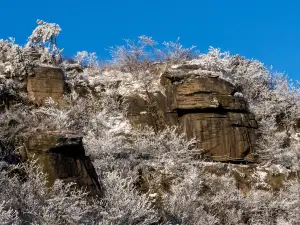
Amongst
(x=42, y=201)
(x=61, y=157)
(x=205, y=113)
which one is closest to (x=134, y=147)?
(x=205, y=113)

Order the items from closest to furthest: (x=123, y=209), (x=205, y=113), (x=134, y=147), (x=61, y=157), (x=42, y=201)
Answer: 1. (x=42, y=201)
2. (x=123, y=209)
3. (x=61, y=157)
4. (x=134, y=147)
5. (x=205, y=113)

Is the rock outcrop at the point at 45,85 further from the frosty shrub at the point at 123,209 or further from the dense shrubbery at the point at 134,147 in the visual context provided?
the frosty shrub at the point at 123,209

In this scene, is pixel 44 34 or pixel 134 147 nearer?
pixel 134 147

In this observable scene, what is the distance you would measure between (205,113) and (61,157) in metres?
5.86

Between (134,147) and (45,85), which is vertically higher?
(45,85)

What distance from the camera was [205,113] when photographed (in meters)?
13.3

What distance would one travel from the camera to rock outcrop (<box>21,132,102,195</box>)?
834 centimetres

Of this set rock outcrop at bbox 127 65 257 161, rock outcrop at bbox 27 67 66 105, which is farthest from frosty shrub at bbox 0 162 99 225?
rock outcrop at bbox 127 65 257 161

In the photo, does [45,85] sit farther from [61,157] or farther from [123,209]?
[123,209]

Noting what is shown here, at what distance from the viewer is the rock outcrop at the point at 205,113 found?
13055 mm

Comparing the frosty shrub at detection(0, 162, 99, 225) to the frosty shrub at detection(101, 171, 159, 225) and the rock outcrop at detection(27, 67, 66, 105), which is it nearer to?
the frosty shrub at detection(101, 171, 159, 225)

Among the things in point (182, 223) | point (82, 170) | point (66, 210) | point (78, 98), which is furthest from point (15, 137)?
point (78, 98)

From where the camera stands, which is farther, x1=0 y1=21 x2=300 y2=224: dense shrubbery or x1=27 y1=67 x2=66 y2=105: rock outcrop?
x1=27 y1=67 x2=66 y2=105: rock outcrop

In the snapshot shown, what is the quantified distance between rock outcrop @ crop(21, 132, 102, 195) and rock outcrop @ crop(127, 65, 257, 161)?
4.89 meters
